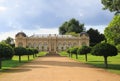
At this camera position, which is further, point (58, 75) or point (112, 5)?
point (112, 5)

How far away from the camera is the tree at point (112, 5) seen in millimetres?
38303

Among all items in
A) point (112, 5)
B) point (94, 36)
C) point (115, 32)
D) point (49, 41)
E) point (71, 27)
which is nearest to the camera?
point (112, 5)

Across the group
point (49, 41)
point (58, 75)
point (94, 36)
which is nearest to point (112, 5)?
point (58, 75)

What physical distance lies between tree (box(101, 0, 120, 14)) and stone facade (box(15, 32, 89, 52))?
386 ft

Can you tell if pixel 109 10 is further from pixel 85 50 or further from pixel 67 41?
pixel 67 41

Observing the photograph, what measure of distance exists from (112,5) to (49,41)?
123598mm

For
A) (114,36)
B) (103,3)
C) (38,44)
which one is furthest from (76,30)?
(103,3)

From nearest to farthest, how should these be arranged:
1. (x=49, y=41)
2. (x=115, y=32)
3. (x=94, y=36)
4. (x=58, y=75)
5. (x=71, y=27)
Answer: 1. (x=58, y=75)
2. (x=115, y=32)
3. (x=94, y=36)
4. (x=49, y=41)
5. (x=71, y=27)

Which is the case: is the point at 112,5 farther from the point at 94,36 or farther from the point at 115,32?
the point at 94,36

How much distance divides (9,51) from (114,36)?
2784cm

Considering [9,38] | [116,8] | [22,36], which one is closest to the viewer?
[116,8]

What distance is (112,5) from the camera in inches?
1533

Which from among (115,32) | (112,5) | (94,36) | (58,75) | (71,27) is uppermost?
(71,27)

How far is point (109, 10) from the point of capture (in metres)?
39.9
